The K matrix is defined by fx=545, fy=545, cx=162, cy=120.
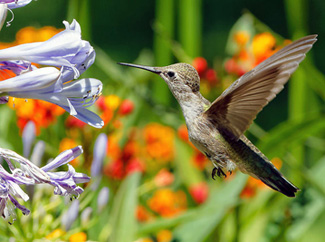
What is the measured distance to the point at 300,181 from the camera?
1.98 metres

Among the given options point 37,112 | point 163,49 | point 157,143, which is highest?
point 37,112

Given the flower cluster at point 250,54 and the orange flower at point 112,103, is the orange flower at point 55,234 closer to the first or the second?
the orange flower at point 112,103

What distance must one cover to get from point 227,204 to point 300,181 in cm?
65

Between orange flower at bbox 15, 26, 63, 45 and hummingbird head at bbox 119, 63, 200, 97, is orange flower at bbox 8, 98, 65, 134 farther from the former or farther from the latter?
hummingbird head at bbox 119, 63, 200, 97

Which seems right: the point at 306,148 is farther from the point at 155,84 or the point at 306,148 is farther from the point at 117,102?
the point at 117,102

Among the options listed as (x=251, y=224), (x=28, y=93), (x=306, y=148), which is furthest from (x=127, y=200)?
(x=306, y=148)

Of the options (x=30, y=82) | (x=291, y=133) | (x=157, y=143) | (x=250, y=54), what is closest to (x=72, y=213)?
(x=30, y=82)

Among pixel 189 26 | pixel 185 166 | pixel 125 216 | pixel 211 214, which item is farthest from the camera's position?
pixel 189 26

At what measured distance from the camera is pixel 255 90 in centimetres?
97

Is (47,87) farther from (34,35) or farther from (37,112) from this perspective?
(34,35)

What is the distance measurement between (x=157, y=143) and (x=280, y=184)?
0.88 metres

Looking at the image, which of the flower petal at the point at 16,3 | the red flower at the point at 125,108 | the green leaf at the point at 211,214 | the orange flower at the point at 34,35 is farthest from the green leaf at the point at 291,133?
the flower petal at the point at 16,3

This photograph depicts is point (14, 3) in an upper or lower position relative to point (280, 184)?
upper

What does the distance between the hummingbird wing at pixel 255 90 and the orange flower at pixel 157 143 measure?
84cm
